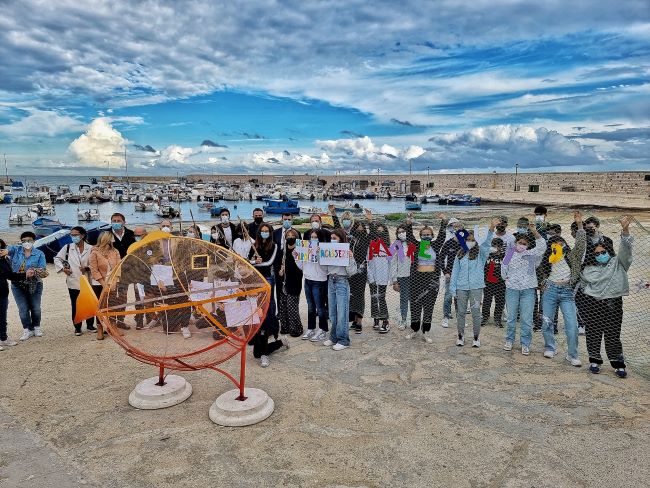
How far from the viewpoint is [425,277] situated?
7617mm

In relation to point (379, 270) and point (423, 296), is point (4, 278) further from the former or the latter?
point (423, 296)

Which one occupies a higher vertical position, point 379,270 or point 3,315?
point 379,270

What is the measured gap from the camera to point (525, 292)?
683 cm

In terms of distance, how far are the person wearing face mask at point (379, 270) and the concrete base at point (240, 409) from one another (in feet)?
11.0

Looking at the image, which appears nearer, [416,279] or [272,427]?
[272,427]

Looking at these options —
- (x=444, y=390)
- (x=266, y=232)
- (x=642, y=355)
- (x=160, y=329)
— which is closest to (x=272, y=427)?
(x=160, y=329)

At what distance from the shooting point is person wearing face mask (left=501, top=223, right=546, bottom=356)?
6738mm

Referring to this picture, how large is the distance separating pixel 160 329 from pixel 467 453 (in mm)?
4129

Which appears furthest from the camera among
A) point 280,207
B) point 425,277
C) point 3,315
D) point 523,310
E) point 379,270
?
point 280,207

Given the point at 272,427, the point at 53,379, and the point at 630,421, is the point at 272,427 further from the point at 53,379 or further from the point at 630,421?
the point at 630,421

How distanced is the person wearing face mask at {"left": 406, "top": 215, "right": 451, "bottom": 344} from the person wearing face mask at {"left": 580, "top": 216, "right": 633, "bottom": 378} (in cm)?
230

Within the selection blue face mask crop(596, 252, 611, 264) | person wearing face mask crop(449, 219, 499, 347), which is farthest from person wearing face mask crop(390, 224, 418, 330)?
blue face mask crop(596, 252, 611, 264)

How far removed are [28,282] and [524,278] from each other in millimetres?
8625

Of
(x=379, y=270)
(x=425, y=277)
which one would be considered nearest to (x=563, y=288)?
(x=425, y=277)
